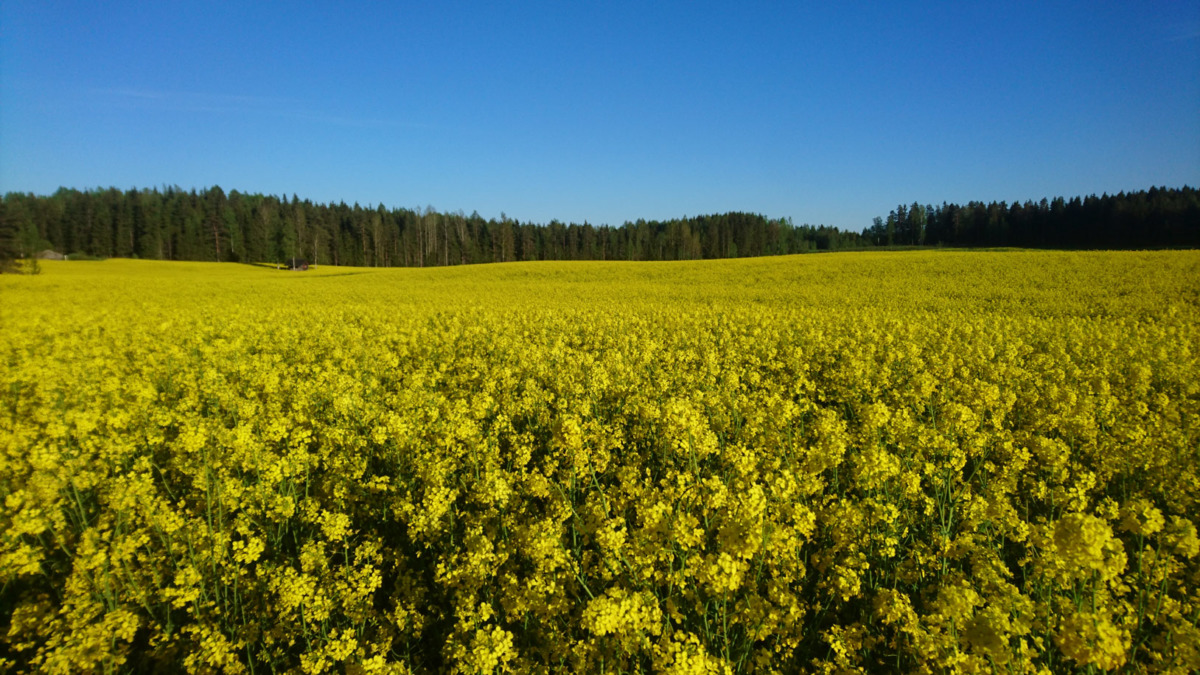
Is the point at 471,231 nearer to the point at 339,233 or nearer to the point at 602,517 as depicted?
the point at 339,233

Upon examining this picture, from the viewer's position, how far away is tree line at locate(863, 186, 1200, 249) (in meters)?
62.8

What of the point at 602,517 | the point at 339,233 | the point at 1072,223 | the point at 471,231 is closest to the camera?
the point at 602,517

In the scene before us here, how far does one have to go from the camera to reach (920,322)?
15.8 metres

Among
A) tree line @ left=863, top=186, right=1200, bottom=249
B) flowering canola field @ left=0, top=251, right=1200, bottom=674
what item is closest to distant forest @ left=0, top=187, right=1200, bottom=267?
tree line @ left=863, top=186, right=1200, bottom=249

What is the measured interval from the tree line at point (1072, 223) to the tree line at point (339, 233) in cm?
2000

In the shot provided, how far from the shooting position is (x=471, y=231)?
98938mm

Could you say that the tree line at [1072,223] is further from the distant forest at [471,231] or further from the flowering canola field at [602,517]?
the flowering canola field at [602,517]

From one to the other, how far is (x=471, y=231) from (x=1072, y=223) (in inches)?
4057

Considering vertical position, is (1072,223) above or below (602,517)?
above

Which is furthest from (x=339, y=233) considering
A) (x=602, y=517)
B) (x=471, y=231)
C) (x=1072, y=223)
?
(x=1072, y=223)

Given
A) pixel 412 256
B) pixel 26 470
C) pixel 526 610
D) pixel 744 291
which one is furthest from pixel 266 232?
pixel 526 610

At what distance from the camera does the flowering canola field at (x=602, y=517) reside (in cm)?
314

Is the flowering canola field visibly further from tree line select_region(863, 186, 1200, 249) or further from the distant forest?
tree line select_region(863, 186, 1200, 249)

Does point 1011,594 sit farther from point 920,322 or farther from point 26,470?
point 920,322
